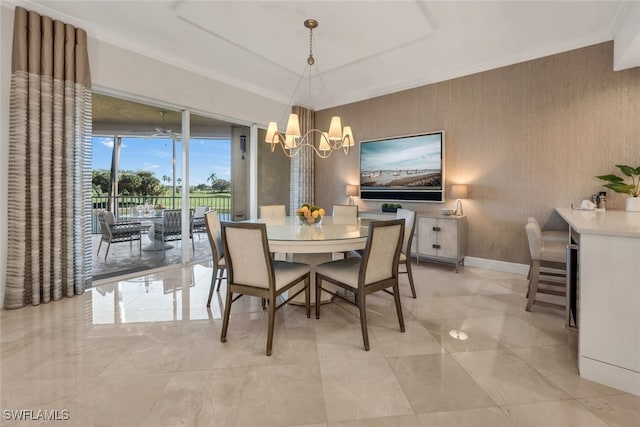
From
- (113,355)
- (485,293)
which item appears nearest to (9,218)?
(113,355)

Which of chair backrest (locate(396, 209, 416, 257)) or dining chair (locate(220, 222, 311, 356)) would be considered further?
chair backrest (locate(396, 209, 416, 257))

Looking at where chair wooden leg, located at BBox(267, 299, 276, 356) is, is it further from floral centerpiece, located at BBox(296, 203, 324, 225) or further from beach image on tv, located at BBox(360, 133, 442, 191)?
beach image on tv, located at BBox(360, 133, 442, 191)

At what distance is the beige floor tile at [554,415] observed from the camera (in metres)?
1.31

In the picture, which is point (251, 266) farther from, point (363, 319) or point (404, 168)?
point (404, 168)

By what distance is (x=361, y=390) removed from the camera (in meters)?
1.54

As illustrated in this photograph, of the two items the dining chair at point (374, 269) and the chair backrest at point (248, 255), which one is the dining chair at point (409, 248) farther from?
the chair backrest at point (248, 255)

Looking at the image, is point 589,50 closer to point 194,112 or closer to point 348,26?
point 348,26

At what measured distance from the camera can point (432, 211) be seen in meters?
4.40

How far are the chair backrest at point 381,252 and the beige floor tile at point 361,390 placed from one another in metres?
0.52

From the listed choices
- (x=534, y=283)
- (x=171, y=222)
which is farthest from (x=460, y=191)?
(x=171, y=222)

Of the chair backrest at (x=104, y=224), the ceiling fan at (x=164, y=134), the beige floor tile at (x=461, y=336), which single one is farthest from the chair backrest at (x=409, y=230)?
the ceiling fan at (x=164, y=134)

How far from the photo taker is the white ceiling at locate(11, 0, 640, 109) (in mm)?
2691

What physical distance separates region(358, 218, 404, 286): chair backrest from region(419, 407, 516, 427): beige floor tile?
2.73ft

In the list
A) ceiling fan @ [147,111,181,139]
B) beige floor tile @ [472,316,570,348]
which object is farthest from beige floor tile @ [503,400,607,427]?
ceiling fan @ [147,111,181,139]
